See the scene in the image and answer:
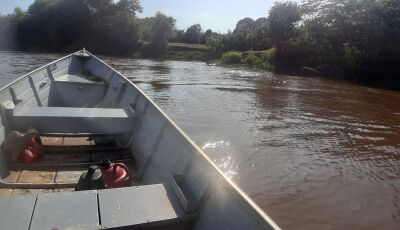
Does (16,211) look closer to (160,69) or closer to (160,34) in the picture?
(160,69)

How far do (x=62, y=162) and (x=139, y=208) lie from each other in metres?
1.91

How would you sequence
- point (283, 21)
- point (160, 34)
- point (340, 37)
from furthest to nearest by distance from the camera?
point (160, 34)
point (283, 21)
point (340, 37)

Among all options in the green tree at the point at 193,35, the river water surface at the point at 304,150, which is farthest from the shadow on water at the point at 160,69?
the green tree at the point at 193,35

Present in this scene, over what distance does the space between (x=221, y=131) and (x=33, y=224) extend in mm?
5517

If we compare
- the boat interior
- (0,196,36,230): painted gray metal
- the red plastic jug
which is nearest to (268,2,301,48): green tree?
the boat interior

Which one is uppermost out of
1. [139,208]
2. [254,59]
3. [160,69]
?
[139,208]

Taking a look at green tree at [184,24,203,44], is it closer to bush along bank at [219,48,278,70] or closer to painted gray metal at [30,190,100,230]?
bush along bank at [219,48,278,70]

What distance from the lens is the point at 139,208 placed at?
7.14 ft

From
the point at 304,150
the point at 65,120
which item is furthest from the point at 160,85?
the point at 65,120

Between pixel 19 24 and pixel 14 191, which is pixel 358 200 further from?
pixel 19 24

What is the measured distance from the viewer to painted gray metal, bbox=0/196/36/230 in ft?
6.29

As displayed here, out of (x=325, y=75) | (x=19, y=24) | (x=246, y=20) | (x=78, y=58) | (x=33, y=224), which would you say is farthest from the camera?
(x=246, y=20)

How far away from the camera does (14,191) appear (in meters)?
2.95

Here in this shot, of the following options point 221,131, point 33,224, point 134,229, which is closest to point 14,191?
point 33,224
